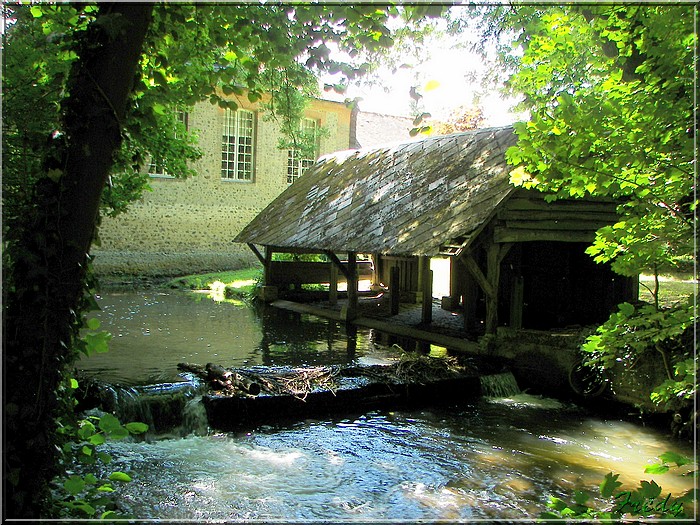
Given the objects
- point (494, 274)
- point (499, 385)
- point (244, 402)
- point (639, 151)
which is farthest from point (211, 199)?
point (639, 151)

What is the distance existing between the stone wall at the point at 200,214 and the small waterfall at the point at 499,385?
523 inches

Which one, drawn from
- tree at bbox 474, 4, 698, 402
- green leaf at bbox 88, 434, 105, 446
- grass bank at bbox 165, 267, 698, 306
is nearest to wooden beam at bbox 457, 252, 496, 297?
tree at bbox 474, 4, 698, 402

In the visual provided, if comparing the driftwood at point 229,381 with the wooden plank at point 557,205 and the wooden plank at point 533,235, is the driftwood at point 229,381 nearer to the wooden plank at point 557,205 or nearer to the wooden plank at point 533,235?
the wooden plank at point 533,235

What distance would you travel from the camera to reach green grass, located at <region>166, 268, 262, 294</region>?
17438 mm

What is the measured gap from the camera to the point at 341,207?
12797 millimetres

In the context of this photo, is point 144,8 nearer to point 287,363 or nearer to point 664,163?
point 664,163

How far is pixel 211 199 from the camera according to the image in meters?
21.3

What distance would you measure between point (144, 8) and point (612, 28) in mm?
3147

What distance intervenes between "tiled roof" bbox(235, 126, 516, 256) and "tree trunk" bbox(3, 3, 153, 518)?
6.30 meters

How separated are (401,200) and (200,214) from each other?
11.4 m

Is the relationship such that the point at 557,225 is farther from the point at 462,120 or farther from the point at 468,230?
the point at 462,120

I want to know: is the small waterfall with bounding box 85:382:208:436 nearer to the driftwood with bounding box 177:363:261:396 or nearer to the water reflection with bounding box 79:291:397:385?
the driftwood with bounding box 177:363:261:396

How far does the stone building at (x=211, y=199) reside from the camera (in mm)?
19422

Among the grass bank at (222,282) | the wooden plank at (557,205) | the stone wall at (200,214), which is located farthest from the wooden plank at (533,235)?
the stone wall at (200,214)
